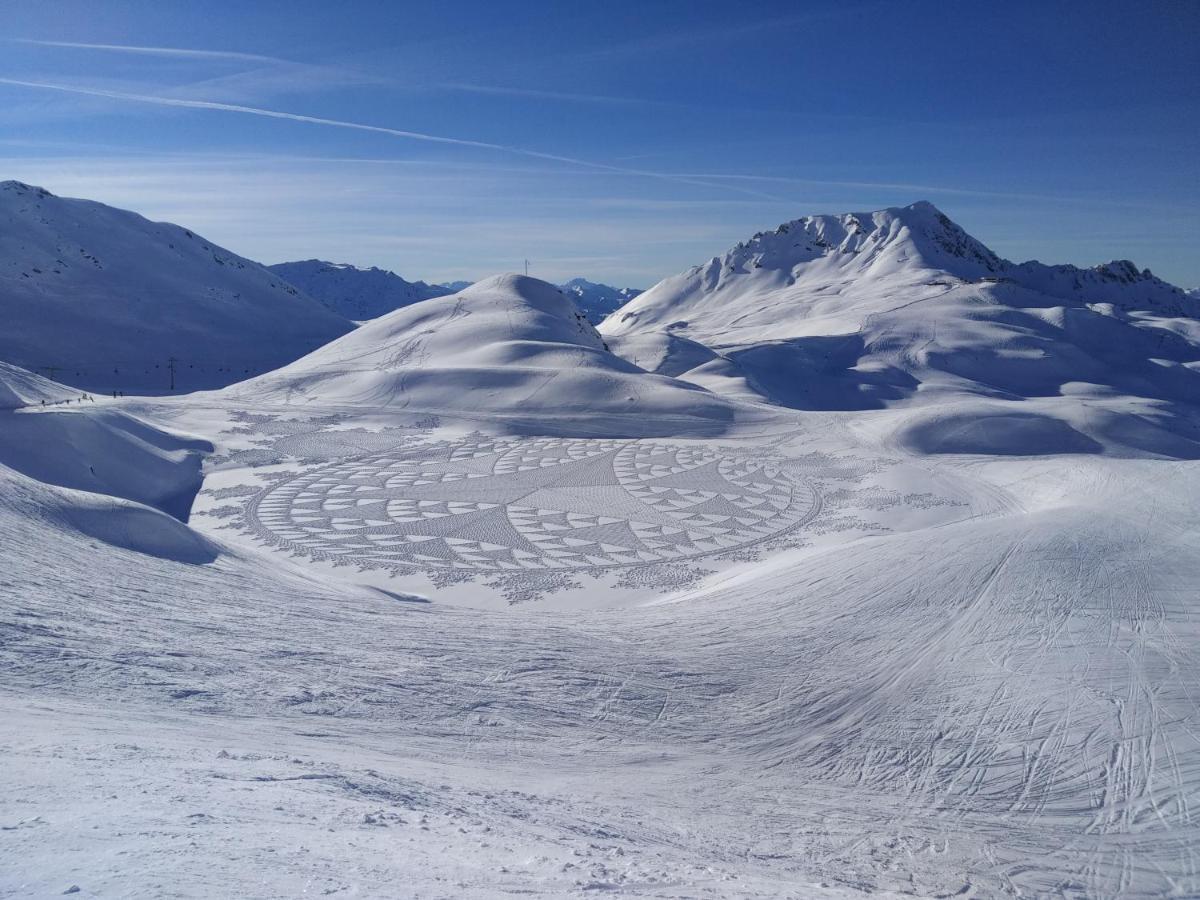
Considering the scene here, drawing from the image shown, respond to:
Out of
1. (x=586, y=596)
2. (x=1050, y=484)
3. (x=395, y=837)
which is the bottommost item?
(x=586, y=596)

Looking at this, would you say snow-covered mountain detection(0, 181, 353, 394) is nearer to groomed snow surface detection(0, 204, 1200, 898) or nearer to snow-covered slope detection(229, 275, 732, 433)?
snow-covered slope detection(229, 275, 732, 433)

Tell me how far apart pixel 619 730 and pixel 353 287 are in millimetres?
178935

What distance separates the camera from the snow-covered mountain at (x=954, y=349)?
33.6 metres

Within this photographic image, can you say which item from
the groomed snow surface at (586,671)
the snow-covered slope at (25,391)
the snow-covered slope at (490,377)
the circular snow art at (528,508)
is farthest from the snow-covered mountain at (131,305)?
the groomed snow surface at (586,671)

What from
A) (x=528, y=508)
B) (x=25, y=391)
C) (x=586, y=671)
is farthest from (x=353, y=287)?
(x=586, y=671)

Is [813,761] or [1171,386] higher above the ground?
[1171,386]

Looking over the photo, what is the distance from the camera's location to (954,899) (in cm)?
641

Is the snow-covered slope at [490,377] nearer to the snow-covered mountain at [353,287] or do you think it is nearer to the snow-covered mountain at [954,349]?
the snow-covered mountain at [954,349]

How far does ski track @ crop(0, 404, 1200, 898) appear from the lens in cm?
497

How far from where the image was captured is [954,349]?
63531 mm

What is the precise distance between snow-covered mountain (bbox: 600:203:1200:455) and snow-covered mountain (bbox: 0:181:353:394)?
116 ft

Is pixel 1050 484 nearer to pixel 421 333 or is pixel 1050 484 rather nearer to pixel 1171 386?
pixel 421 333

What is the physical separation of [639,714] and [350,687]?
3.60m

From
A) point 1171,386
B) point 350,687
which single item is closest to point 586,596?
point 350,687
